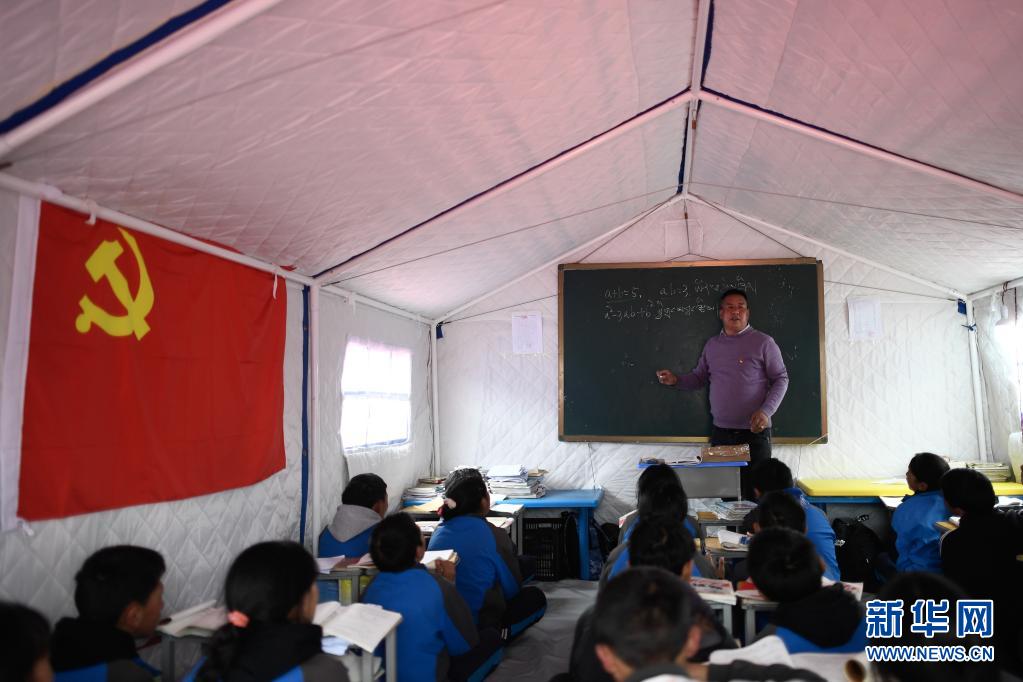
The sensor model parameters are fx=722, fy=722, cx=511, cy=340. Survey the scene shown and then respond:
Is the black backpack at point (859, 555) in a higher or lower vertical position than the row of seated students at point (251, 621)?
lower

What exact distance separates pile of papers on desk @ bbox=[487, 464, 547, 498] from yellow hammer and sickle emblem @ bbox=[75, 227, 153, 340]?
3.14 m

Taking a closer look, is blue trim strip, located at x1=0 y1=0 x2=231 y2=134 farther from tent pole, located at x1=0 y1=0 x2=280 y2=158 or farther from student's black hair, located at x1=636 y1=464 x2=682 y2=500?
student's black hair, located at x1=636 y1=464 x2=682 y2=500

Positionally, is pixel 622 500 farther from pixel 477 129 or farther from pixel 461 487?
pixel 477 129

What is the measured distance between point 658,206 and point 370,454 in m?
2.85

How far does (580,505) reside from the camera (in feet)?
16.3

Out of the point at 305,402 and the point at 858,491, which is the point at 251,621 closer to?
the point at 305,402

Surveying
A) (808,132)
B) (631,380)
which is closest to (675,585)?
(808,132)

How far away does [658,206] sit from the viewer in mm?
5539

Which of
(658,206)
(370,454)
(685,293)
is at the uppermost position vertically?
(658,206)

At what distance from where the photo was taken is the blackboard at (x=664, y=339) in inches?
208

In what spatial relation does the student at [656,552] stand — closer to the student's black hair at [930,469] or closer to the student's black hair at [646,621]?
the student's black hair at [646,621]

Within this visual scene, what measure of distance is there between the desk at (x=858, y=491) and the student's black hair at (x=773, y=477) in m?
1.00

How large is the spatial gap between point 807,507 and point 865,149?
162 cm


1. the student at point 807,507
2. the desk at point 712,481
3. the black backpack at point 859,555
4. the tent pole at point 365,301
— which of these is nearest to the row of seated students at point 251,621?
the student at point 807,507
